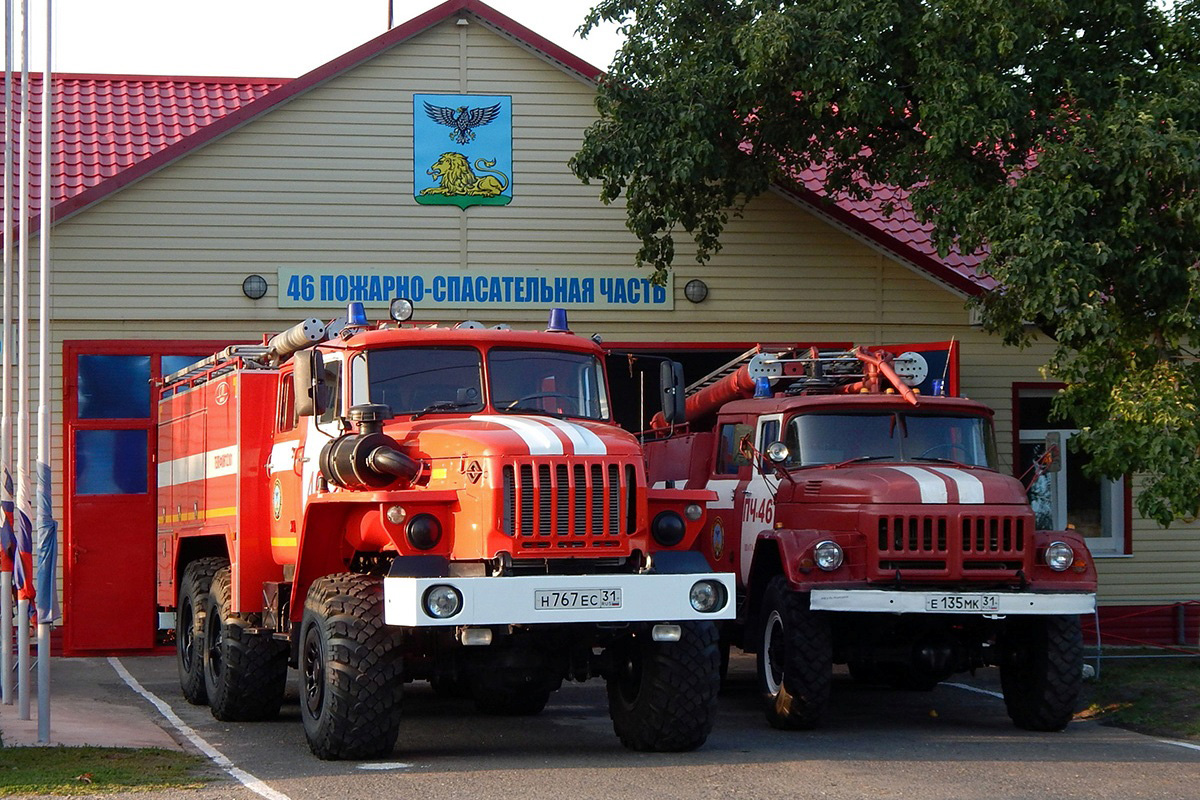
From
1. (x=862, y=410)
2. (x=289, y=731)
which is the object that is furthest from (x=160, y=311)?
(x=862, y=410)

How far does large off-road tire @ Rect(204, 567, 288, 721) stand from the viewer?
40.3ft

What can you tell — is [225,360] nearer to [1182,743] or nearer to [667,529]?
[667,529]

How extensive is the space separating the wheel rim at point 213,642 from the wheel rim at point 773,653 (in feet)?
14.1

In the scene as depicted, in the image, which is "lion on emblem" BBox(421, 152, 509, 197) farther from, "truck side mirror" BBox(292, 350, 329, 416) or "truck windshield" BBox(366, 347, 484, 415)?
"truck side mirror" BBox(292, 350, 329, 416)

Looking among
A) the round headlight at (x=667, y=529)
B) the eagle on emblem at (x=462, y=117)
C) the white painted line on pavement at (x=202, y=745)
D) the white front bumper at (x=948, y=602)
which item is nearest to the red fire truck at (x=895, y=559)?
the white front bumper at (x=948, y=602)

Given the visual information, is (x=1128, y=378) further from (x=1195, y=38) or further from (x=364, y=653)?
(x=364, y=653)

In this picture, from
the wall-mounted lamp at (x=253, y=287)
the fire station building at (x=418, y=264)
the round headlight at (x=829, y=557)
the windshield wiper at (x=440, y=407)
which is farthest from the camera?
the wall-mounted lamp at (x=253, y=287)

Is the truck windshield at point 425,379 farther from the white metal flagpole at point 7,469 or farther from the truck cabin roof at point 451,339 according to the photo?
the white metal flagpole at point 7,469

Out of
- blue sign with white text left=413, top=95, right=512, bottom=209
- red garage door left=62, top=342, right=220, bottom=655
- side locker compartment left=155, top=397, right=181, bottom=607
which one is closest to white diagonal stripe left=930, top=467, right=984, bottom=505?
side locker compartment left=155, top=397, right=181, bottom=607

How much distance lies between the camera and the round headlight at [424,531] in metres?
9.88

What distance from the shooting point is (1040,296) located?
1362 cm

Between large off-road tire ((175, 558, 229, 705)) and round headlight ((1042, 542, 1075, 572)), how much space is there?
647 centimetres

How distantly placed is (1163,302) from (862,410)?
10.6 ft

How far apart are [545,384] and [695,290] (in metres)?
7.73
